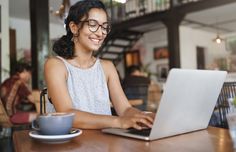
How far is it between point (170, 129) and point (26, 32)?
7.04m

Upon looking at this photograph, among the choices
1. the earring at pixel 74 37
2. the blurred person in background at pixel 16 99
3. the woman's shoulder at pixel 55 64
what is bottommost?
the blurred person in background at pixel 16 99

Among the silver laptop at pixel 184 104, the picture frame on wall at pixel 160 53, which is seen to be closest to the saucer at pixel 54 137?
the silver laptop at pixel 184 104

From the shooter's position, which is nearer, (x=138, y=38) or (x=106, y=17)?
(x=106, y=17)

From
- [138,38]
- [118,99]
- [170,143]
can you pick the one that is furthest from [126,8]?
[170,143]

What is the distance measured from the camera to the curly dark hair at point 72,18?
1.19 metres

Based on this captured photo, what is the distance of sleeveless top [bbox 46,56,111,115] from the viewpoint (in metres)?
1.22

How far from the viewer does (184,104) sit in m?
0.80

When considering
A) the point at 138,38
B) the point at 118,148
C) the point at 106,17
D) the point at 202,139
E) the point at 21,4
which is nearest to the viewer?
the point at 118,148

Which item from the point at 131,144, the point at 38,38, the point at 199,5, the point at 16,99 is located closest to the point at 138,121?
the point at 131,144

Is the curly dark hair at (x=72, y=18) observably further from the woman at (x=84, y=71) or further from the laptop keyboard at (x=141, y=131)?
the laptop keyboard at (x=141, y=131)

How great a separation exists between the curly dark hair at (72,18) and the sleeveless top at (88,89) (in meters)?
0.06

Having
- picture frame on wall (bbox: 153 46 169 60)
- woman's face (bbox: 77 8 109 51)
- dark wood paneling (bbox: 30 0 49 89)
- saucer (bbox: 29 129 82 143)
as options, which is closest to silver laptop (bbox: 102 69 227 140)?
saucer (bbox: 29 129 82 143)

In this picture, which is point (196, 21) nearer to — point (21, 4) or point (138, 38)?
point (138, 38)

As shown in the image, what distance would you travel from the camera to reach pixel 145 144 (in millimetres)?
737
